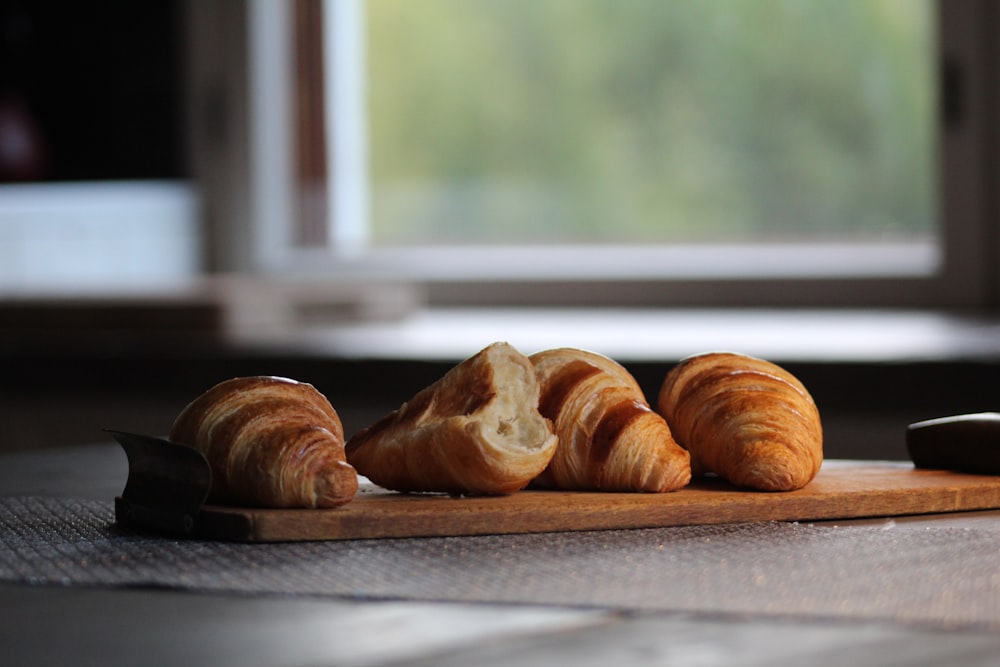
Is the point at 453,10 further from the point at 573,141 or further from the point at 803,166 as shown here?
the point at 803,166

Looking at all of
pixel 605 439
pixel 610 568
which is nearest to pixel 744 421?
pixel 605 439

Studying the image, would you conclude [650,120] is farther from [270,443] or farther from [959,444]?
[270,443]

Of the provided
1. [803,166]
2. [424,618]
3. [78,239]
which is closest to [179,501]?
[424,618]

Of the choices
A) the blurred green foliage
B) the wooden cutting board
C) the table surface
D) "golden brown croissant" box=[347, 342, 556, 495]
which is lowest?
the wooden cutting board

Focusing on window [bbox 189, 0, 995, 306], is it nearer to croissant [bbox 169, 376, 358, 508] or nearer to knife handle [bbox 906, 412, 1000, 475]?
knife handle [bbox 906, 412, 1000, 475]

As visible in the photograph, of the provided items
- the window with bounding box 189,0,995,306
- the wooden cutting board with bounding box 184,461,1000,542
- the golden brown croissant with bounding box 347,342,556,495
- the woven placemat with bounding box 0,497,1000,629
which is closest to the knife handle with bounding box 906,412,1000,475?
the wooden cutting board with bounding box 184,461,1000,542
